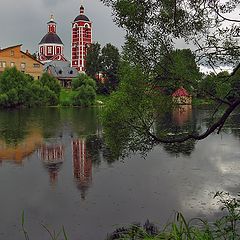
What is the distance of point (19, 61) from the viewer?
222 feet

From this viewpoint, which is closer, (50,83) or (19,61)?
(50,83)

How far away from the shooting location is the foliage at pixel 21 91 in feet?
173

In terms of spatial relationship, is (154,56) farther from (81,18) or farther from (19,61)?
(81,18)

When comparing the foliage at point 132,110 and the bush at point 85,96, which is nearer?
the foliage at point 132,110

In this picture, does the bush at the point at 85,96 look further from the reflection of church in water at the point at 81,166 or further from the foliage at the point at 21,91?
the reflection of church in water at the point at 81,166

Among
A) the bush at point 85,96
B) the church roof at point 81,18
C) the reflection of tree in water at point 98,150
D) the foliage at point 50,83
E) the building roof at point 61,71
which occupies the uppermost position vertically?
the church roof at point 81,18

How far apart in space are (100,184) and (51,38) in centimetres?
8090

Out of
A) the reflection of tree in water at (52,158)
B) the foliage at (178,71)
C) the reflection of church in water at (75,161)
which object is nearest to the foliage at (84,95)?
the reflection of church in water at (75,161)

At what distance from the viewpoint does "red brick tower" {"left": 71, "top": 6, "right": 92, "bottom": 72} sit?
8469cm

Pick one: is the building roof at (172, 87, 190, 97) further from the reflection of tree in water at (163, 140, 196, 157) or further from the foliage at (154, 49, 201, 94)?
the reflection of tree in water at (163, 140, 196, 157)

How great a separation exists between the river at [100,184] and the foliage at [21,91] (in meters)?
30.9

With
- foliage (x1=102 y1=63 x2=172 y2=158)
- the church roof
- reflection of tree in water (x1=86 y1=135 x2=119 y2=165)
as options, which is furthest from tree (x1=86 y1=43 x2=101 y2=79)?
foliage (x1=102 y1=63 x2=172 y2=158)

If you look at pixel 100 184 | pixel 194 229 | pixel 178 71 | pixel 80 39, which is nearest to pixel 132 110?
pixel 178 71

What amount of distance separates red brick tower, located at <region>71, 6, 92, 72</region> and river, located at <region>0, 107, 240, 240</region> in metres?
62.9
